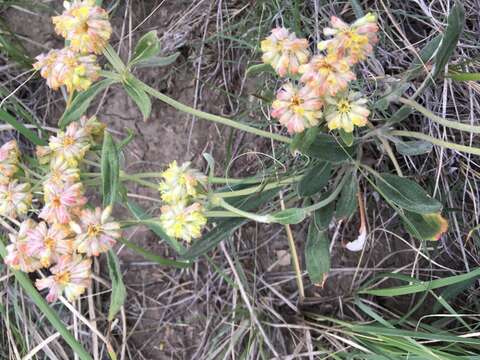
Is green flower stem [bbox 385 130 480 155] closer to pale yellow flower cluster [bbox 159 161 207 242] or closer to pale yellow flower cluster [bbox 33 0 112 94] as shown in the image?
pale yellow flower cluster [bbox 159 161 207 242]

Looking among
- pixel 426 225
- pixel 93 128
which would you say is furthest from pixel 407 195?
pixel 93 128

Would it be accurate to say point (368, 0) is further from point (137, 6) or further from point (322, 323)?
point (322, 323)

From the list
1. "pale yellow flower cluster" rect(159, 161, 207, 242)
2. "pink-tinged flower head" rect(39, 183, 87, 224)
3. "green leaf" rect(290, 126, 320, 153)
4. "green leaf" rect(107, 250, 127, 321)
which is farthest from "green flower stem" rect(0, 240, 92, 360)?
"green leaf" rect(290, 126, 320, 153)

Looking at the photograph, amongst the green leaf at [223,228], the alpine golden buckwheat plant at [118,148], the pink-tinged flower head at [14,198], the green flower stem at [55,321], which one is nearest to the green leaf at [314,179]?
the alpine golden buckwheat plant at [118,148]

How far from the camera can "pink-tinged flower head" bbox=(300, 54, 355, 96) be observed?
1466 mm

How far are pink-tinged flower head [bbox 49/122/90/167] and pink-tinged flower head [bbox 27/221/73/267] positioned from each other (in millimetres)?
210

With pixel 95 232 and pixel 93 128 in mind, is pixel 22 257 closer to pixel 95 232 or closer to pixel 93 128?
pixel 95 232

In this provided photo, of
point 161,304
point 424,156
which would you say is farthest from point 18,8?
point 424,156

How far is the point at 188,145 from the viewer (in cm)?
244

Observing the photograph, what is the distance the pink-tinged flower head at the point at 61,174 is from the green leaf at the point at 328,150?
0.71 meters

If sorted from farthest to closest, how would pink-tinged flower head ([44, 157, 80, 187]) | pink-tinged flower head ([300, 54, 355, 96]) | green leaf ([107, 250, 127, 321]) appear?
green leaf ([107, 250, 127, 321]) < pink-tinged flower head ([44, 157, 80, 187]) < pink-tinged flower head ([300, 54, 355, 96])

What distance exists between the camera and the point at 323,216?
6.21 ft

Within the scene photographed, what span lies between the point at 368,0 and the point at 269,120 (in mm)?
617

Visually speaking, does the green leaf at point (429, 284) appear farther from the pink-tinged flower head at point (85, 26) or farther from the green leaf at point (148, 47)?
the pink-tinged flower head at point (85, 26)
